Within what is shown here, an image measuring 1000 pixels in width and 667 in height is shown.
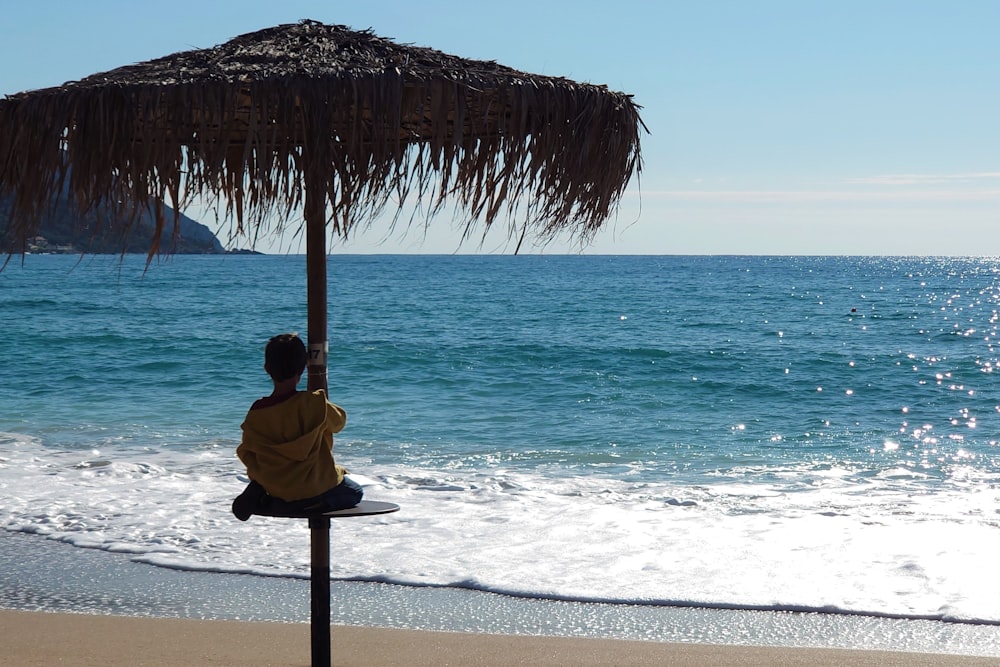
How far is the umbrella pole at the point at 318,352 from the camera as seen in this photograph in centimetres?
306

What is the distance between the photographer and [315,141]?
286 centimetres

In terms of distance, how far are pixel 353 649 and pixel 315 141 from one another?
2191 millimetres

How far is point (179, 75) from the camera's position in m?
2.95

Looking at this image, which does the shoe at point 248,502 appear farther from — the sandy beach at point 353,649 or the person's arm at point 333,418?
the sandy beach at point 353,649

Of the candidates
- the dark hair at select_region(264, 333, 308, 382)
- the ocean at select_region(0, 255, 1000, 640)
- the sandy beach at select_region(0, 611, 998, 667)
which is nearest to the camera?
the dark hair at select_region(264, 333, 308, 382)

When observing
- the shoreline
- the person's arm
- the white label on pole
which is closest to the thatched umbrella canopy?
the white label on pole

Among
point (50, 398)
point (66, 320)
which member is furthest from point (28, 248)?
point (66, 320)

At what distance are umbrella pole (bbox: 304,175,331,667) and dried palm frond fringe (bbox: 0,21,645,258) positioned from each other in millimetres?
60

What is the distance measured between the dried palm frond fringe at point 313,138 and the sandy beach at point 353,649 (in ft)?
5.65

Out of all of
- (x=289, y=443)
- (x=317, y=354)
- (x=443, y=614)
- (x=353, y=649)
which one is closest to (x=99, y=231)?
(x=317, y=354)

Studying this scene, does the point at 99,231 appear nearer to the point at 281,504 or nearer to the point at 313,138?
the point at 313,138

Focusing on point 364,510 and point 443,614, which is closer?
point 364,510

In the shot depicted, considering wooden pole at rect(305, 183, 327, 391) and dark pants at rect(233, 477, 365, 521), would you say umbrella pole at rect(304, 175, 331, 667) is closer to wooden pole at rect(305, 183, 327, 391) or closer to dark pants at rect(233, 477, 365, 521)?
wooden pole at rect(305, 183, 327, 391)

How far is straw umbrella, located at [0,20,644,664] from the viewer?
2873 millimetres
